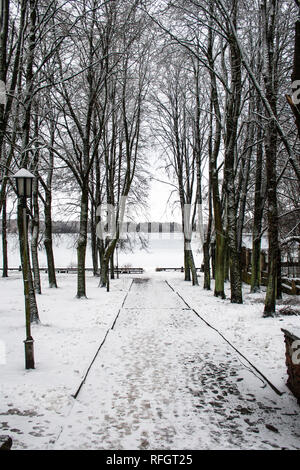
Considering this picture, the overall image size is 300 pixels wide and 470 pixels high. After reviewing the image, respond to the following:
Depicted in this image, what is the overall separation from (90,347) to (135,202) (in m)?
22.6

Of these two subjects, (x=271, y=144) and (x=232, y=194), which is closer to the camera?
(x=271, y=144)

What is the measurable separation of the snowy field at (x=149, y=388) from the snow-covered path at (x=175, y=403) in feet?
0.05

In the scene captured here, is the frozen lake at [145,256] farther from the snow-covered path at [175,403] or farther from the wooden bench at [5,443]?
the wooden bench at [5,443]

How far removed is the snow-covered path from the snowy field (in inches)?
0.6

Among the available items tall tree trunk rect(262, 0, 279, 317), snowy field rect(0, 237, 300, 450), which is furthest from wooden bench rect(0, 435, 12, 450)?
tall tree trunk rect(262, 0, 279, 317)

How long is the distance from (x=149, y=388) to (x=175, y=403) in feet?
2.27

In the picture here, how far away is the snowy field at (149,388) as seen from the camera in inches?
170

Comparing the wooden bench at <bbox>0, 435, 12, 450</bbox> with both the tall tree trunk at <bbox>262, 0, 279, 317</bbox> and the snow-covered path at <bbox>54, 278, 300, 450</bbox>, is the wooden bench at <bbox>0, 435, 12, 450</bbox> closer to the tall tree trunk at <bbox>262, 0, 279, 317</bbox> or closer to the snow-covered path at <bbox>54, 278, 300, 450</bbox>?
the snow-covered path at <bbox>54, 278, 300, 450</bbox>

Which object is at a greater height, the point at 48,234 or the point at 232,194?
the point at 232,194

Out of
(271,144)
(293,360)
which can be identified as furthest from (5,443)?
(271,144)

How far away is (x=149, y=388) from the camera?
5895mm

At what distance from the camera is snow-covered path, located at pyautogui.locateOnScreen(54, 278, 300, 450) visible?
4.23m

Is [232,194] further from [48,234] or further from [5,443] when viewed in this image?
[48,234]
